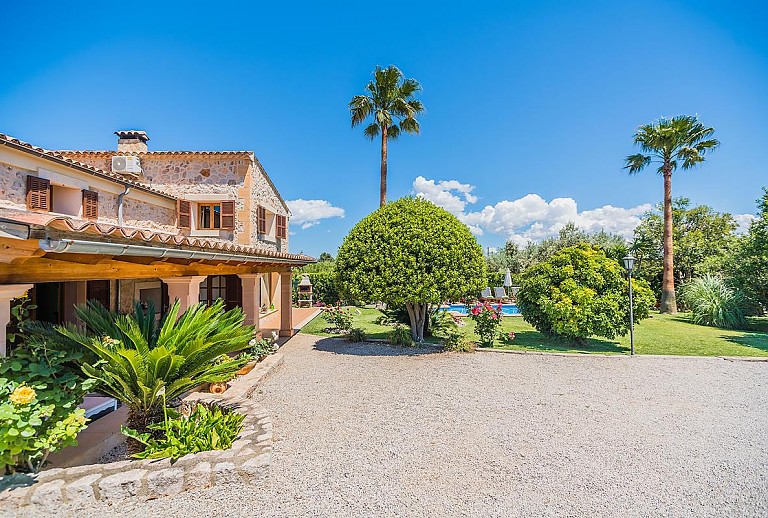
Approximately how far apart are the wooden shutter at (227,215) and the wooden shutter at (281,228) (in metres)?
3.58

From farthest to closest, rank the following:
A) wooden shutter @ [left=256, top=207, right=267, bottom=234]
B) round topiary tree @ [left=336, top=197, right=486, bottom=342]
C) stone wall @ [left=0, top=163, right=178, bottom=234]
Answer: wooden shutter @ [left=256, top=207, right=267, bottom=234] → round topiary tree @ [left=336, top=197, right=486, bottom=342] → stone wall @ [left=0, top=163, right=178, bottom=234]

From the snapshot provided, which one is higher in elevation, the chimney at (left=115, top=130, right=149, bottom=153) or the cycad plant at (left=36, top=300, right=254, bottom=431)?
the chimney at (left=115, top=130, right=149, bottom=153)

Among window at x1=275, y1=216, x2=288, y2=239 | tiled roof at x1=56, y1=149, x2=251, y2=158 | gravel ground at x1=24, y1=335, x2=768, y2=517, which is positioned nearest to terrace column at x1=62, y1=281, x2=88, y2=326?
gravel ground at x1=24, y1=335, x2=768, y2=517

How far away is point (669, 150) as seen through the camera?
20.8 meters

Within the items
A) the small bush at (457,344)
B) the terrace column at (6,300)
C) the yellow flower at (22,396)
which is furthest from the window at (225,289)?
the yellow flower at (22,396)

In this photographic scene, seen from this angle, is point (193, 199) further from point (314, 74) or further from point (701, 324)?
point (701, 324)

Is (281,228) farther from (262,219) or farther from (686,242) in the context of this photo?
(686,242)

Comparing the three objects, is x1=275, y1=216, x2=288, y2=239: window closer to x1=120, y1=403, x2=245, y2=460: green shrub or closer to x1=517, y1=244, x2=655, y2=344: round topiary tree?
x1=517, y1=244, x2=655, y2=344: round topiary tree

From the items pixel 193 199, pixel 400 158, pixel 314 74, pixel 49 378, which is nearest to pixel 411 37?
pixel 314 74

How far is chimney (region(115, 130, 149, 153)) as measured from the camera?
15445 mm

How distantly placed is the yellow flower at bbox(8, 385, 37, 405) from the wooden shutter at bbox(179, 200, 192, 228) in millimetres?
12812

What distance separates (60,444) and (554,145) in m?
21.6

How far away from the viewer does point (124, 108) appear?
1517 cm

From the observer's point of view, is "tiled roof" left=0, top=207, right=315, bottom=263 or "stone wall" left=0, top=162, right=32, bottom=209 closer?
"tiled roof" left=0, top=207, right=315, bottom=263
